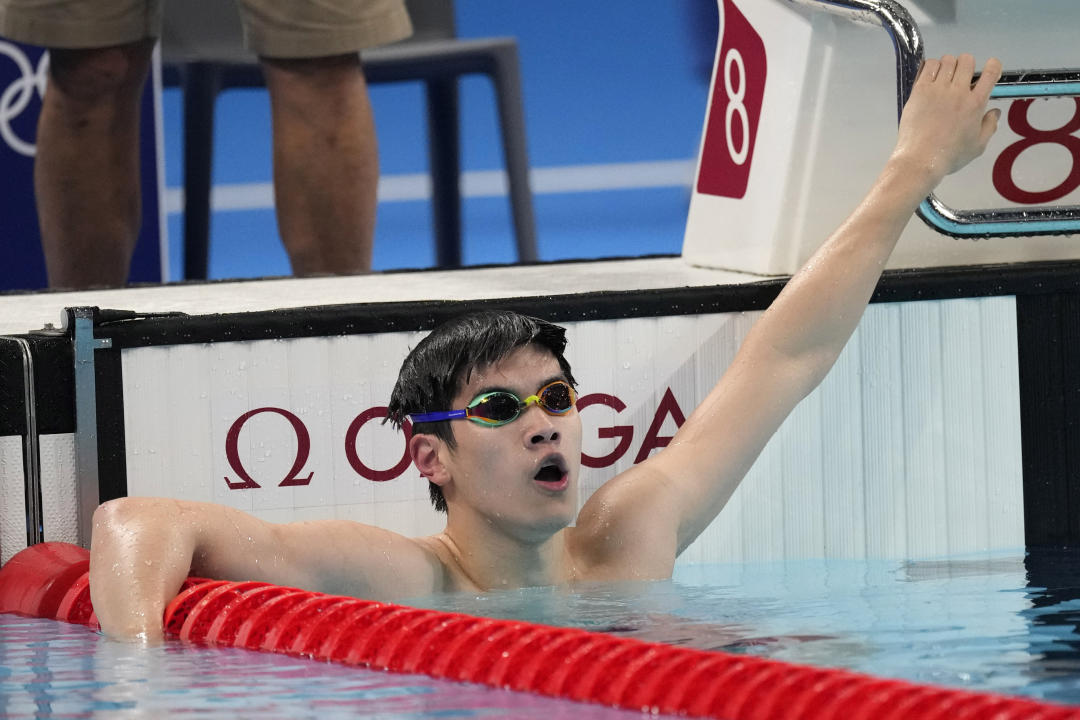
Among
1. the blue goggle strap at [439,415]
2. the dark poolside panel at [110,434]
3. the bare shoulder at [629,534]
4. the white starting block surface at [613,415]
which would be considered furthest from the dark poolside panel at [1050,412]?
the dark poolside panel at [110,434]

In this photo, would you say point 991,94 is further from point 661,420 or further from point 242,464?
point 242,464

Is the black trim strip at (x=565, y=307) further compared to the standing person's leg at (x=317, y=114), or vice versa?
the standing person's leg at (x=317, y=114)

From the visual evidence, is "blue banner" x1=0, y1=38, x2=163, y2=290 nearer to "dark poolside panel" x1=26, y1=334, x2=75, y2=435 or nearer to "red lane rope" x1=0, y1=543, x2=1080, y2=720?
"dark poolside panel" x1=26, y1=334, x2=75, y2=435

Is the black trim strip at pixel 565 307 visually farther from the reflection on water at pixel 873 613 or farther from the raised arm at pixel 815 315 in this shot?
the reflection on water at pixel 873 613

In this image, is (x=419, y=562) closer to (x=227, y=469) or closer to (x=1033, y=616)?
(x=227, y=469)

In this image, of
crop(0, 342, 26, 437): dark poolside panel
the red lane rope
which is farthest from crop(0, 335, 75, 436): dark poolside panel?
the red lane rope

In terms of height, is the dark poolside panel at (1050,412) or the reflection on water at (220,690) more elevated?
the dark poolside panel at (1050,412)

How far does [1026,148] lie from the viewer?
9.65 ft

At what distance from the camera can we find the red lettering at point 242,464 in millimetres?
2672

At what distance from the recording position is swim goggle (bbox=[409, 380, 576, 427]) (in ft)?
7.68

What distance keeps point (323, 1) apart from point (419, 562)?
73.8 inches

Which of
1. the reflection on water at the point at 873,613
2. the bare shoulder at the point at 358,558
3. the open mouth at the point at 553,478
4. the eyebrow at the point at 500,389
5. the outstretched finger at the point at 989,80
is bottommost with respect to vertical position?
the reflection on water at the point at 873,613

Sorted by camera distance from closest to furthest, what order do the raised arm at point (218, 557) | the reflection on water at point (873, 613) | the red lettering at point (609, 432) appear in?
1. the reflection on water at point (873, 613)
2. the raised arm at point (218, 557)
3. the red lettering at point (609, 432)

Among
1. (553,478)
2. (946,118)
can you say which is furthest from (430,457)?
(946,118)
